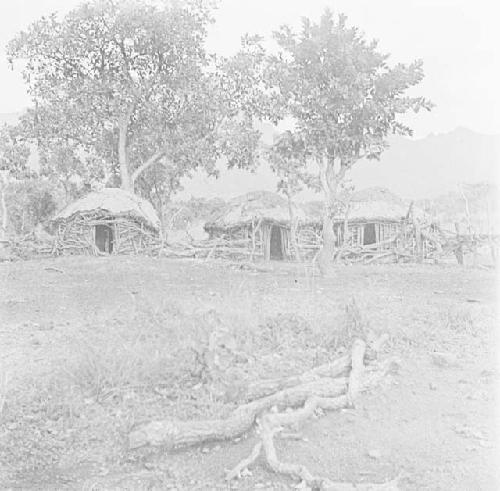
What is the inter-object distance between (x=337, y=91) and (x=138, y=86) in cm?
1063

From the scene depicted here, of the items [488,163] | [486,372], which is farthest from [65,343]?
[488,163]

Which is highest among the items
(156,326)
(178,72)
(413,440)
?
(178,72)

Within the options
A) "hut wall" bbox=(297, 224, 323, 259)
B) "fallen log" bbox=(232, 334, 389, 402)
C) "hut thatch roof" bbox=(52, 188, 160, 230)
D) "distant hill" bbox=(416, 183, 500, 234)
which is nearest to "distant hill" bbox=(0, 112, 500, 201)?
"distant hill" bbox=(416, 183, 500, 234)

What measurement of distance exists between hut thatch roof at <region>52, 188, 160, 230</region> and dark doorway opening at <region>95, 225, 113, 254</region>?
1180 millimetres

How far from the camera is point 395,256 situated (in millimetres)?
19312

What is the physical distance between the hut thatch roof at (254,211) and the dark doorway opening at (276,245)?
100cm

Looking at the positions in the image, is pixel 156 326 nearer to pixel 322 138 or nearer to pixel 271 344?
pixel 271 344

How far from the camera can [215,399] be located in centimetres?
556

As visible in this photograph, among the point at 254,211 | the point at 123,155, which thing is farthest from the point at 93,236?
the point at 254,211

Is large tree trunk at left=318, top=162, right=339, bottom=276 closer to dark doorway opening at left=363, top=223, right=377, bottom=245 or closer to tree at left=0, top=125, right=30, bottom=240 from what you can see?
Result: dark doorway opening at left=363, top=223, right=377, bottom=245

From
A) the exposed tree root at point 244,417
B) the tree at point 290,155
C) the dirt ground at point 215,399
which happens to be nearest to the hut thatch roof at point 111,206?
the tree at point 290,155

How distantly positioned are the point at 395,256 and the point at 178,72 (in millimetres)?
9567

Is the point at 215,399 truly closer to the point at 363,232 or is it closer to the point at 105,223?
the point at 105,223

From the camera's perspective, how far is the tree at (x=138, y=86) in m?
20.5
